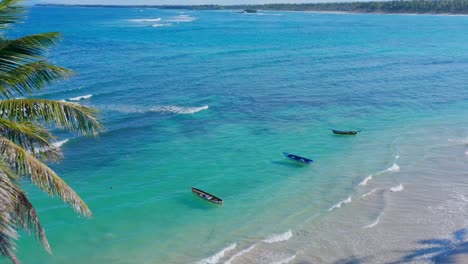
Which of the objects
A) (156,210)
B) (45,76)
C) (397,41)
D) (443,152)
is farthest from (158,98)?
(397,41)

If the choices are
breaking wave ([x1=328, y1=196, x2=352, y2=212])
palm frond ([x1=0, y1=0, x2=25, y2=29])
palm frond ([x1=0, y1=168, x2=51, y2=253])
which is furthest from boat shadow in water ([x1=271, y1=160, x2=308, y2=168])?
palm frond ([x1=0, y1=0, x2=25, y2=29])

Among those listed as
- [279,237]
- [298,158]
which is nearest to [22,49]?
[279,237]

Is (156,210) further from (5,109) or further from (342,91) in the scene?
(342,91)

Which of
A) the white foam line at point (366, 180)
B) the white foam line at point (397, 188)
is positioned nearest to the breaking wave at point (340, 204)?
the white foam line at point (366, 180)

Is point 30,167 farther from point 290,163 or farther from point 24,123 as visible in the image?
point 290,163

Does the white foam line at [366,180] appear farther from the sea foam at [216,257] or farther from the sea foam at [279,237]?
the sea foam at [216,257]
